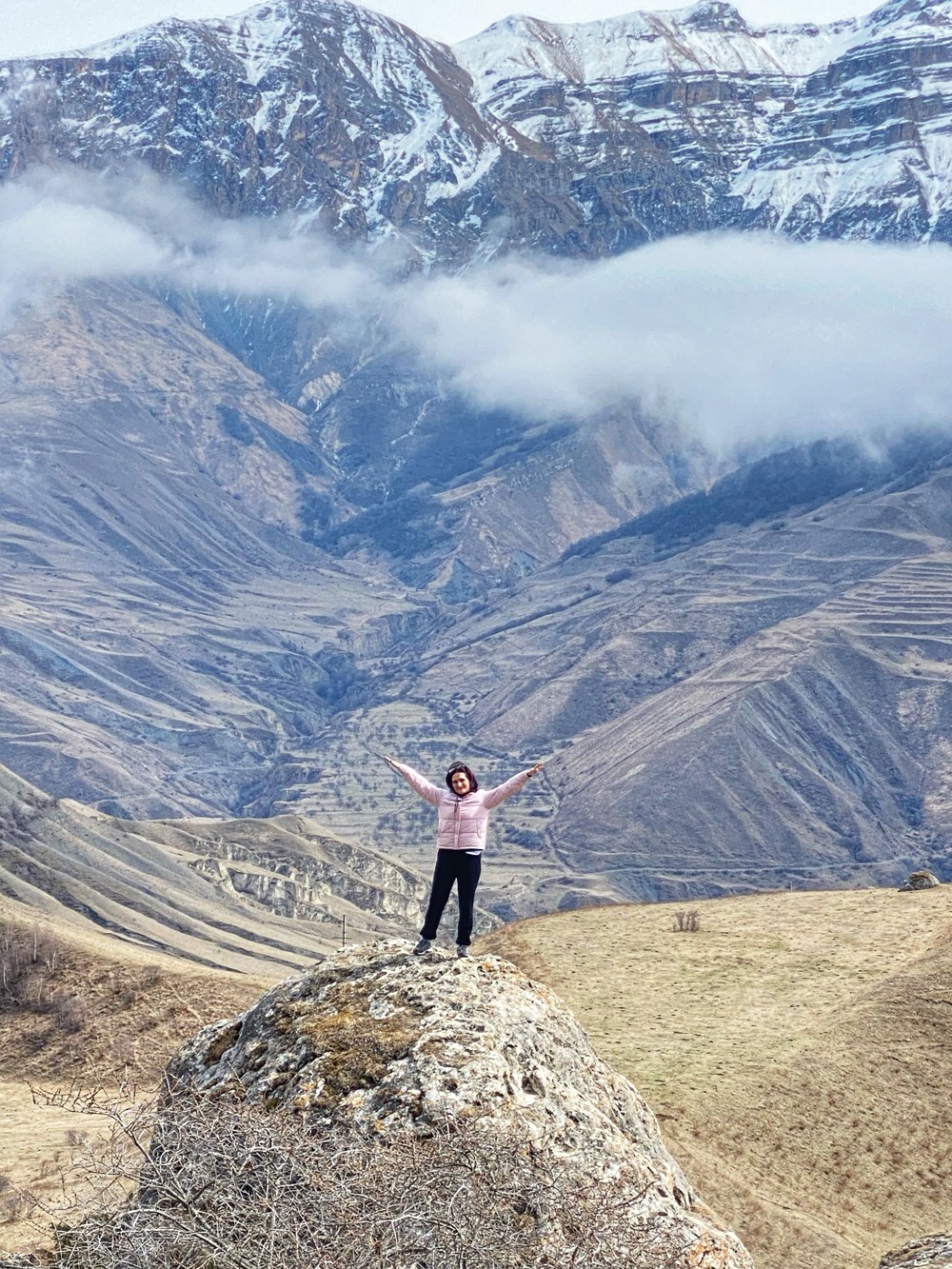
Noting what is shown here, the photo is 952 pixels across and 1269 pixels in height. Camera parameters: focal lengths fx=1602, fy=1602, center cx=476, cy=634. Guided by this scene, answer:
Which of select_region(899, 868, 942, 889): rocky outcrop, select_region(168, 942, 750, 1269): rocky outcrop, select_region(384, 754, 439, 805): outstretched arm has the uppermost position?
select_region(899, 868, 942, 889): rocky outcrop

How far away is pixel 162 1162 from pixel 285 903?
12269cm

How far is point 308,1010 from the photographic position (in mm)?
16547

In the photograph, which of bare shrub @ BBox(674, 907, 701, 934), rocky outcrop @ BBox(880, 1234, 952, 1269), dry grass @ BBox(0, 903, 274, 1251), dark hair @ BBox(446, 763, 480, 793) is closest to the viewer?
rocky outcrop @ BBox(880, 1234, 952, 1269)

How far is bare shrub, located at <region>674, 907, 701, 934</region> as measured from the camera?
4532 centimetres

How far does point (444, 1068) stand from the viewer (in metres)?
15.0

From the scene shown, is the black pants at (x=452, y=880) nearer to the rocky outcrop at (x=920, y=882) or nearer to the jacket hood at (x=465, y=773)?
the jacket hood at (x=465, y=773)

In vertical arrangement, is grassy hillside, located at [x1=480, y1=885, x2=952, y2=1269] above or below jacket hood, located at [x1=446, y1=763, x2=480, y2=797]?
below

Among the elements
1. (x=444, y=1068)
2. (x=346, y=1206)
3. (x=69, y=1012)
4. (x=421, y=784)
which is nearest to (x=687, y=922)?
(x=69, y=1012)

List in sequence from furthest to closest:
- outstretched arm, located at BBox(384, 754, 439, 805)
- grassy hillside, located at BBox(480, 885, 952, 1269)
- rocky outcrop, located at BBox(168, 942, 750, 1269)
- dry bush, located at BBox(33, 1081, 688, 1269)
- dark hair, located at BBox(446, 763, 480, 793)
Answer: grassy hillside, located at BBox(480, 885, 952, 1269) < outstretched arm, located at BBox(384, 754, 439, 805) < dark hair, located at BBox(446, 763, 480, 793) < rocky outcrop, located at BBox(168, 942, 750, 1269) < dry bush, located at BBox(33, 1081, 688, 1269)

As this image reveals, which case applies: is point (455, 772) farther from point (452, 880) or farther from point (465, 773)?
point (452, 880)

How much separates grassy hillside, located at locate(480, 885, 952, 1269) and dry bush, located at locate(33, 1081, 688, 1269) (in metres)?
11.5

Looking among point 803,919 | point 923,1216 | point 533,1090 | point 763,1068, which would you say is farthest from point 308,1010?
point 803,919

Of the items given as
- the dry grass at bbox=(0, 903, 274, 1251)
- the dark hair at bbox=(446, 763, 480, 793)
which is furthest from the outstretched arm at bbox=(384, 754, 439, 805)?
the dry grass at bbox=(0, 903, 274, 1251)

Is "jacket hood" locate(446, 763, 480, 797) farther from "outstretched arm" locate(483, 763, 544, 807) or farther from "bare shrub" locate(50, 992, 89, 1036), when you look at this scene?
"bare shrub" locate(50, 992, 89, 1036)
